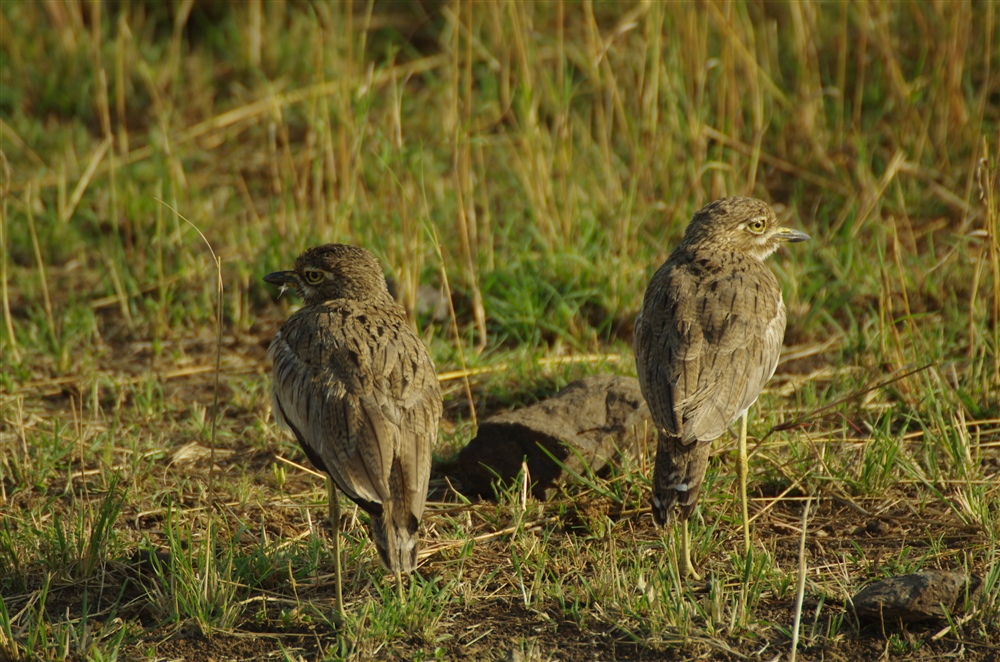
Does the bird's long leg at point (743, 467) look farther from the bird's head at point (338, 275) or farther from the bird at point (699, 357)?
the bird's head at point (338, 275)

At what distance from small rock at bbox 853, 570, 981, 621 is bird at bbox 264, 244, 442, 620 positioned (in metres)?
1.58

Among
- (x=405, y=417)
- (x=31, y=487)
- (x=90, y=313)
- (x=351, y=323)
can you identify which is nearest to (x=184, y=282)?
(x=90, y=313)

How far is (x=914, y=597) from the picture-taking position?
3998 millimetres

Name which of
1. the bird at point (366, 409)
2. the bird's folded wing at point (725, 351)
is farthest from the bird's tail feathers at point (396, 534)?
the bird's folded wing at point (725, 351)

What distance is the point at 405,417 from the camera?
13.8ft

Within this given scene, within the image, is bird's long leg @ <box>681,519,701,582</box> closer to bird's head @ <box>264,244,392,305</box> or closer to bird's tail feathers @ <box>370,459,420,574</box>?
bird's tail feathers @ <box>370,459,420,574</box>

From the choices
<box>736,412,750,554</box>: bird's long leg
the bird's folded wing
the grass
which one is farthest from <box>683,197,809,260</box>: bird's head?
<box>736,412,750,554</box>: bird's long leg

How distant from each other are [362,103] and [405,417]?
280 centimetres

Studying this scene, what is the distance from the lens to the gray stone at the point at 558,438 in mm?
5008

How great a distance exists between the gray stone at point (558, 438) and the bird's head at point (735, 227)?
2.47 ft

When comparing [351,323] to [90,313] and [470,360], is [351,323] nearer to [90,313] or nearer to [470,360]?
[470,360]

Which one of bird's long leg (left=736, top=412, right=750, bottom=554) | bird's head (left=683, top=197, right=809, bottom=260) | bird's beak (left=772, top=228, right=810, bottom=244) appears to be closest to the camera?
bird's long leg (left=736, top=412, right=750, bottom=554)

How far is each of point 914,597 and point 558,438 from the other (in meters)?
1.59

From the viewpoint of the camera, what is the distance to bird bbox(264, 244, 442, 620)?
3963 mm
